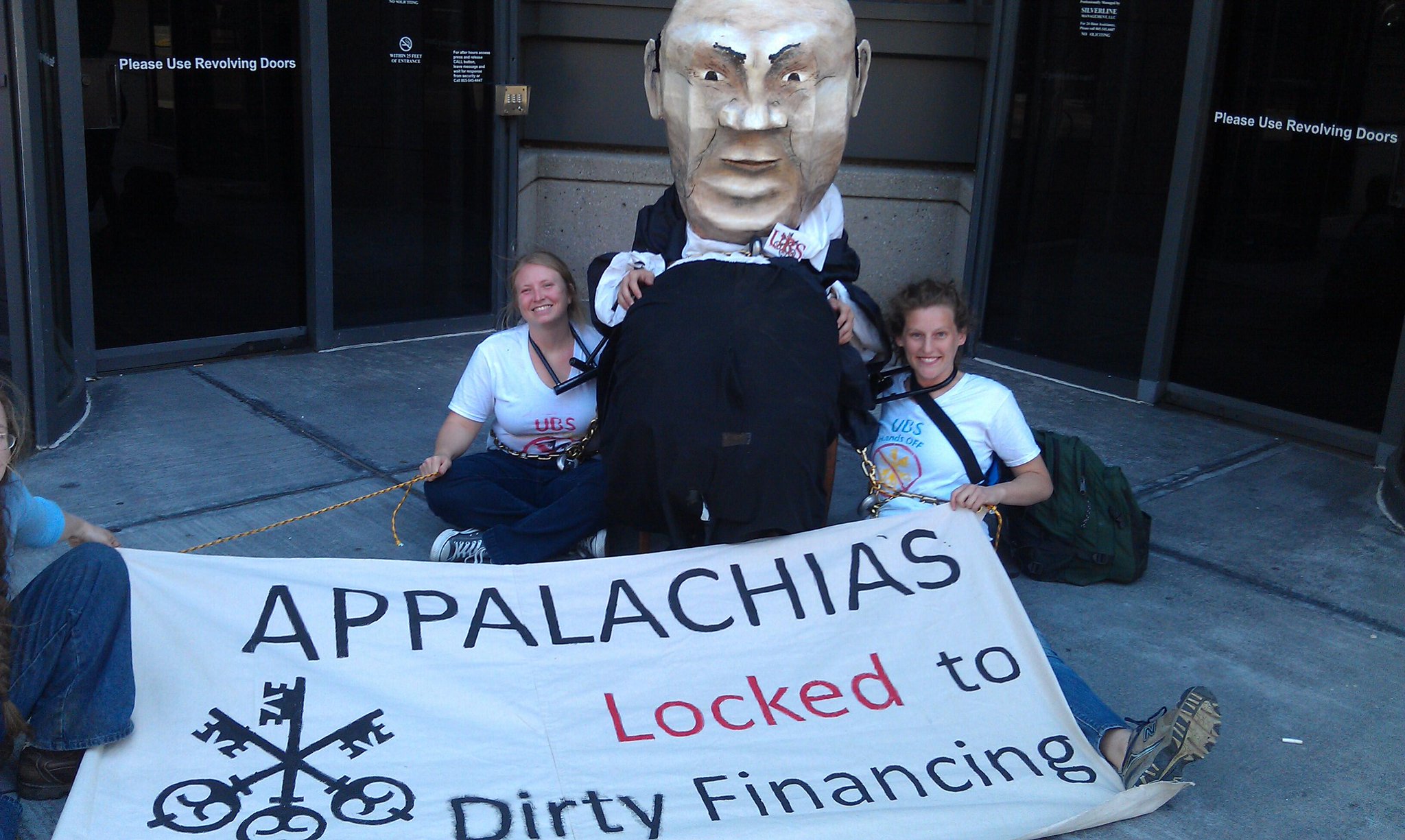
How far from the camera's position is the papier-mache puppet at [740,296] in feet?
10.6

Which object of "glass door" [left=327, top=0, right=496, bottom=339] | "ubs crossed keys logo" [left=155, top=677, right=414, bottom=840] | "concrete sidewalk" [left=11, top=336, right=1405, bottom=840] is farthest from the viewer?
"glass door" [left=327, top=0, right=496, bottom=339]

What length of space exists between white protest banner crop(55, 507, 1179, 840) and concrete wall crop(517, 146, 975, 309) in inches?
136

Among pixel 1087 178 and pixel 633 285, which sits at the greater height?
pixel 1087 178

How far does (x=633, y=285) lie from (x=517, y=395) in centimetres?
66

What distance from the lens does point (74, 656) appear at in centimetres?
270

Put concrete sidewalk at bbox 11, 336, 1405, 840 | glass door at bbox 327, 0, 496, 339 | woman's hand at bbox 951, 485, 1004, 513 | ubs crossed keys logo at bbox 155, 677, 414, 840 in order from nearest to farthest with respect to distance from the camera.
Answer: ubs crossed keys logo at bbox 155, 677, 414, 840
concrete sidewalk at bbox 11, 336, 1405, 840
woman's hand at bbox 951, 485, 1004, 513
glass door at bbox 327, 0, 496, 339

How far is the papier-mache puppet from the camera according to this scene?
3.23m

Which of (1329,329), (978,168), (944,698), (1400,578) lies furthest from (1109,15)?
(944,698)

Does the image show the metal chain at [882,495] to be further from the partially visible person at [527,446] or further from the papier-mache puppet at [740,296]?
the partially visible person at [527,446]

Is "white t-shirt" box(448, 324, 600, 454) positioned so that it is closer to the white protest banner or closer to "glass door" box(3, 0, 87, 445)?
the white protest banner

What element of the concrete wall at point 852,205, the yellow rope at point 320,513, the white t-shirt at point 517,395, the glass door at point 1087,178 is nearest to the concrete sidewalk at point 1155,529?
the yellow rope at point 320,513

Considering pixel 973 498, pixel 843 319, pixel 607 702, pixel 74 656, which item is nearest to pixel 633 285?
pixel 843 319

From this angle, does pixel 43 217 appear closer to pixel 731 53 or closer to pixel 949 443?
pixel 731 53

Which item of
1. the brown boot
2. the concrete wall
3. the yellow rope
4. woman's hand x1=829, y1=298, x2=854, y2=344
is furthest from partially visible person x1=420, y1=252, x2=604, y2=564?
the concrete wall
